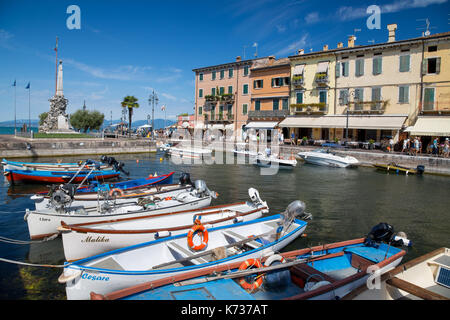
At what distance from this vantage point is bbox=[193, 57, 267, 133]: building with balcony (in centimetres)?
4747

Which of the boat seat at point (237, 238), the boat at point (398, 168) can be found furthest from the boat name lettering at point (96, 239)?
the boat at point (398, 168)

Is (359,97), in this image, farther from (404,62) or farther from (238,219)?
(238,219)

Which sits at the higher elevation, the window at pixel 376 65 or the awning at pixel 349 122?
the window at pixel 376 65

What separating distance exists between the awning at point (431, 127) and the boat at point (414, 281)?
2612 cm

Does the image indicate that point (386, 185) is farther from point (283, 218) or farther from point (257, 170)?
point (283, 218)

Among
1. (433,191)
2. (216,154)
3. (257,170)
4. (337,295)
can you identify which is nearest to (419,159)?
(433,191)

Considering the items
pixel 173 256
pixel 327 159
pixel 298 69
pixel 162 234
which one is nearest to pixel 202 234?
pixel 173 256

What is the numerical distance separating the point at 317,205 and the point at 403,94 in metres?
23.6

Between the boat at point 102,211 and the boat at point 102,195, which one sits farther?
the boat at point 102,195

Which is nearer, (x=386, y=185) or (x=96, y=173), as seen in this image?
(x=96, y=173)

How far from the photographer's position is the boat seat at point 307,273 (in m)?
6.50

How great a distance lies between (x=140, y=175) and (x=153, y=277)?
18.5m

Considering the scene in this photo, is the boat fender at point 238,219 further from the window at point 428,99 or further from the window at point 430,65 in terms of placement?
the window at point 430,65
